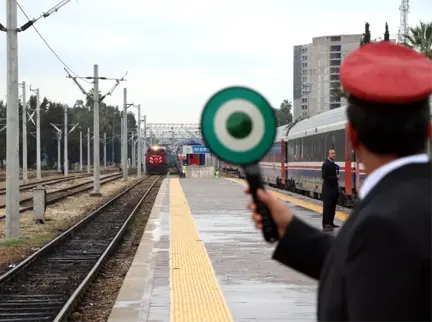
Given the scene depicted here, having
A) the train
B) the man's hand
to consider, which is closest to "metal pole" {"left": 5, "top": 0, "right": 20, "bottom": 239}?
the train

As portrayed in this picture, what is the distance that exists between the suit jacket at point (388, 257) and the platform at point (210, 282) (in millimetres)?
6119

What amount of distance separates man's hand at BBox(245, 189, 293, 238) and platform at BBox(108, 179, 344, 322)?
5587mm

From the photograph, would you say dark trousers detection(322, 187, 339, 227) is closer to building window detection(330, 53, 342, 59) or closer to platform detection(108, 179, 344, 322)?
platform detection(108, 179, 344, 322)

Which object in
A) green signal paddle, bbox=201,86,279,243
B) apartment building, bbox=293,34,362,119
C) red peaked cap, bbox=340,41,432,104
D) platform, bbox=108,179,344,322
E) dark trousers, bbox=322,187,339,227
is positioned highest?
apartment building, bbox=293,34,362,119

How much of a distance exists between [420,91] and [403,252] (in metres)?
0.44

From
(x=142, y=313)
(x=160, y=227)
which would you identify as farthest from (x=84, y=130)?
(x=142, y=313)

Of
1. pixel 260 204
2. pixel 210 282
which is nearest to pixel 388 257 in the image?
pixel 260 204

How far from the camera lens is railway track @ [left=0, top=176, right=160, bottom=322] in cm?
959

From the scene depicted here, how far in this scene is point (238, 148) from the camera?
240 cm

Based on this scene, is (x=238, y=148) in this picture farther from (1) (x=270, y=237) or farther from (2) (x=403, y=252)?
(2) (x=403, y=252)

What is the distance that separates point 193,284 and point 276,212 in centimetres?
803

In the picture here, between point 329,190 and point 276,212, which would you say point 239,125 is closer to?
point 276,212

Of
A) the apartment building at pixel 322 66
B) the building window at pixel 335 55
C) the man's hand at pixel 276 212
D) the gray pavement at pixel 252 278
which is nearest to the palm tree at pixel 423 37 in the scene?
the gray pavement at pixel 252 278

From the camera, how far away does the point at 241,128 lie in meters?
2.40
